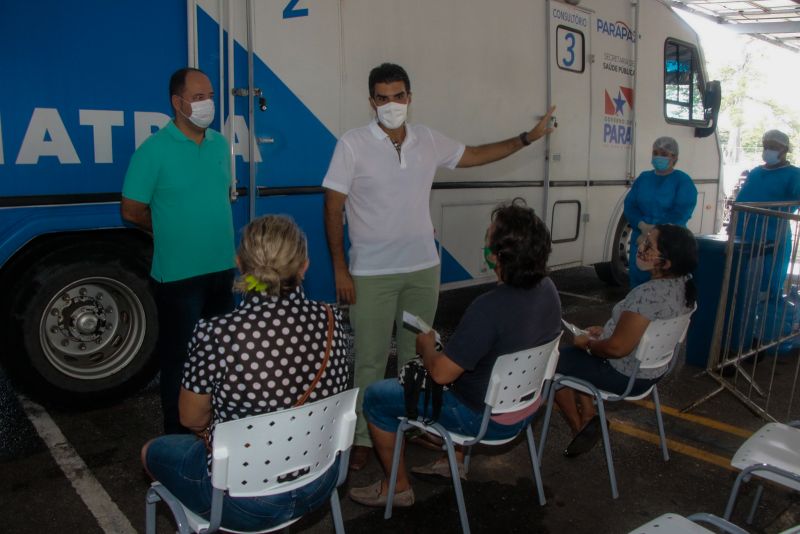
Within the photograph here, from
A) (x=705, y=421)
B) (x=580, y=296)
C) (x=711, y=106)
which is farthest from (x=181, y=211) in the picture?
(x=711, y=106)

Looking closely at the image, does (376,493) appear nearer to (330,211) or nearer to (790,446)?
(330,211)

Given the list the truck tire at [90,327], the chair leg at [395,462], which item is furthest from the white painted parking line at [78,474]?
the chair leg at [395,462]

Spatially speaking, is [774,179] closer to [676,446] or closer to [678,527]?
[676,446]

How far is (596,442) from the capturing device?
3629 mm

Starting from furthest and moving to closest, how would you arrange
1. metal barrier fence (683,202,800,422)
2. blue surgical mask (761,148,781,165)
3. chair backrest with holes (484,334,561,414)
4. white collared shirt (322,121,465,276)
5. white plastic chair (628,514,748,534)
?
blue surgical mask (761,148,781,165), metal barrier fence (683,202,800,422), white collared shirt (322,121,465,276), chair backrest with holes (484,334,561,414), white plastic chair (628,514,748,534)

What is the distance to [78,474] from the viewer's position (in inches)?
130

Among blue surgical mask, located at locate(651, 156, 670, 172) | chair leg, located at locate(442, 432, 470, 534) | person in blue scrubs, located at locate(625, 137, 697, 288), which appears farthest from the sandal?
blue surgical mask, located at locate(651, 156, 670, 172)

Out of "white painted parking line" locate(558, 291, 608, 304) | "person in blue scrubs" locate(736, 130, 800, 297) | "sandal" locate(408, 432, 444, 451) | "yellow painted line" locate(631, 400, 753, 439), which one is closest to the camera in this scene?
"sandal" locate(408, 432, 444, 451)

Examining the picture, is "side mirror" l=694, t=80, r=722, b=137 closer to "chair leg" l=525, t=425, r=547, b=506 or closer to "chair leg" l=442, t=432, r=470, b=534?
"chair leg" l=525, t=425, r=547, b=506

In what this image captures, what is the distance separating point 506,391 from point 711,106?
20.2 ft

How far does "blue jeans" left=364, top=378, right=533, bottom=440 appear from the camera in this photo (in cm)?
271

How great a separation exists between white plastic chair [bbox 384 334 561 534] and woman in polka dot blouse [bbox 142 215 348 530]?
58 cm

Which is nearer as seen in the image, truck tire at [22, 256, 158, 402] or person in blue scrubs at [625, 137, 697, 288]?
truck tire at [22, 256, 158, 402]

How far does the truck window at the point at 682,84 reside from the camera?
740 centimetres
